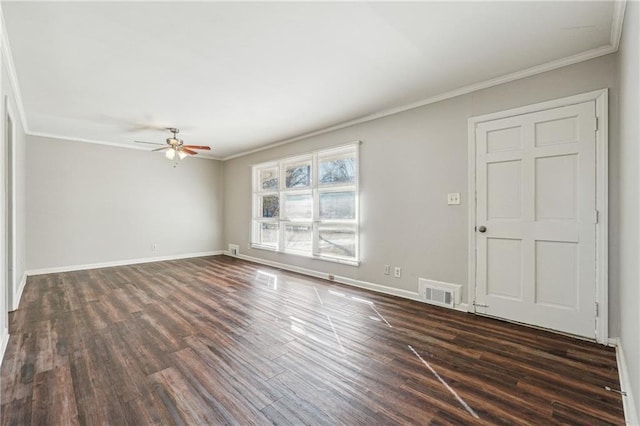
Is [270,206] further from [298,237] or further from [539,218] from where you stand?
[539,218]

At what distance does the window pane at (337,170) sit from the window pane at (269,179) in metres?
1.48

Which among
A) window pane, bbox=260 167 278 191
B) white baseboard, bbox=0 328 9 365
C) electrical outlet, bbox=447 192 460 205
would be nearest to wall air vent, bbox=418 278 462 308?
electrical outlet, bbox=447 192 460 205

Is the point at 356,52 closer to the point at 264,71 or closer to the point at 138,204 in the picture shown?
the point at 264,71

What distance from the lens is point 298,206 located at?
563 centimetres

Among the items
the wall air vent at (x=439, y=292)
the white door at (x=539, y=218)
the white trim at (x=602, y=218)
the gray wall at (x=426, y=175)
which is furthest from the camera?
the wall air vent at (x=439, y=292)

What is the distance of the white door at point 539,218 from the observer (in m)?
2.53

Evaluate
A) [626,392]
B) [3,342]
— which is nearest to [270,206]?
[3,342]

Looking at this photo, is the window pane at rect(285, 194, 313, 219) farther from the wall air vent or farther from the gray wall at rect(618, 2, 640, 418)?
the gray wall at rect(618, 2, 640, 418)

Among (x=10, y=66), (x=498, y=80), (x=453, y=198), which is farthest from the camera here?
(x=453, y=198)

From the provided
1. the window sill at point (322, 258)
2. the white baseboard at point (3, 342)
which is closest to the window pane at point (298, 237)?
the window sill at point (322, 258)

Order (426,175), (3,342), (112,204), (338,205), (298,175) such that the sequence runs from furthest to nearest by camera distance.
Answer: (112,204), (298,175), (338,205), (426,175), (3,342)

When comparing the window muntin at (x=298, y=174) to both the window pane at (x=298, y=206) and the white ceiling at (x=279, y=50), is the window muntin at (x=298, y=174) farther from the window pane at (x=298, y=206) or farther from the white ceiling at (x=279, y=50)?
the white ceiling at (x=279, y=50)

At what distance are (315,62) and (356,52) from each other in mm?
404

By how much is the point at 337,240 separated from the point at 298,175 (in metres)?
1.63
